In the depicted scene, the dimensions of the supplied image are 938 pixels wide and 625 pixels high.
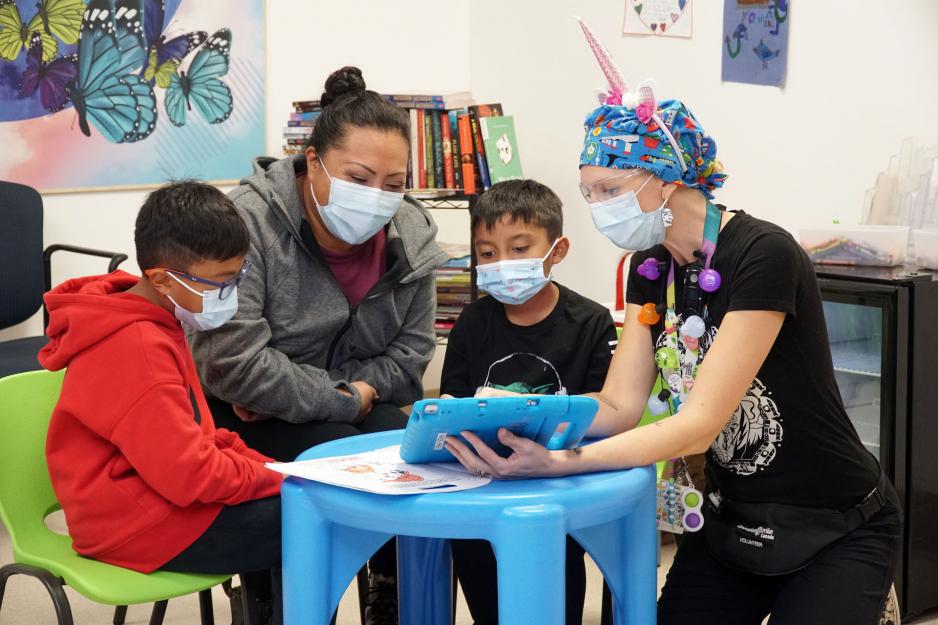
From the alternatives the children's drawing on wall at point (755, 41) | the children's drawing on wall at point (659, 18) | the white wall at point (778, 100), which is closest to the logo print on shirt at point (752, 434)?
the white wall at point (778, 100)

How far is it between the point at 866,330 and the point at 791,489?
3.68ft

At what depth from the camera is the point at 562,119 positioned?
3.99 metres

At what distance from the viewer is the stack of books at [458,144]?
3.92 metres

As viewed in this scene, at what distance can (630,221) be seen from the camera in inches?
65.6

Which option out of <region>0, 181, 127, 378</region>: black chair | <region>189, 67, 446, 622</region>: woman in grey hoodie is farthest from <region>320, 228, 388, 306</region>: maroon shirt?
<region>0, 181, 127, 378</region>: black chair

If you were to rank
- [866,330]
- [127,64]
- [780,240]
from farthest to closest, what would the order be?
[127,64], [866,330], [780,240]

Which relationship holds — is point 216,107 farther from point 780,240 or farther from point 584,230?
point 780,240

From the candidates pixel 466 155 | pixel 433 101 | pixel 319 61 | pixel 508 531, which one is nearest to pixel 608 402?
pixel 508 531

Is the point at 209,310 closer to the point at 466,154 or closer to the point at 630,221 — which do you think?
the point at 630,221

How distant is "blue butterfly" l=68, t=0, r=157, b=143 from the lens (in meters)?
3.71

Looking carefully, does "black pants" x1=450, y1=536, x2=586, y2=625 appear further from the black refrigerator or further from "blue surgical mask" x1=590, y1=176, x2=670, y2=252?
the black refrigerator

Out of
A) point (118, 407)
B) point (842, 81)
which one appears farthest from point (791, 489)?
point (842, 81)

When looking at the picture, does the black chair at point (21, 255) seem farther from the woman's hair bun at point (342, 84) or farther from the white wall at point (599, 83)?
the woman's hair bun at point (342, 84)

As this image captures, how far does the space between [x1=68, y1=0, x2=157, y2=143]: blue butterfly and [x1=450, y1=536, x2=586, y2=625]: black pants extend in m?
2.55
